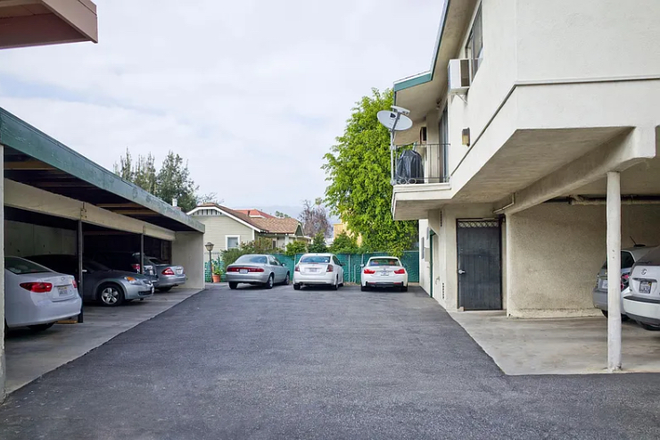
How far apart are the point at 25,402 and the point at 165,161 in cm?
4504

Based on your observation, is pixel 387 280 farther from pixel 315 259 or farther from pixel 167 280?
pixel 167 280

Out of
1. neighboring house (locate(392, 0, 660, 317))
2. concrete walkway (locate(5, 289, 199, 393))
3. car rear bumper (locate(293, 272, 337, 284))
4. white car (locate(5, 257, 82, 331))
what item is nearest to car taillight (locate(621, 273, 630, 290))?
neighboring house (locate(392, 0, 660, 317))

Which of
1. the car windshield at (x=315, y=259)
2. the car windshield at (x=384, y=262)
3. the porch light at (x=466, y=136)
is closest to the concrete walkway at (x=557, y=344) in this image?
the porch light at (x=466, y=136)

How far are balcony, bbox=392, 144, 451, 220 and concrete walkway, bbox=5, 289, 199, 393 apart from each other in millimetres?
6738

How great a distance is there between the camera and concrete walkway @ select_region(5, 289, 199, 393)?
7570mm

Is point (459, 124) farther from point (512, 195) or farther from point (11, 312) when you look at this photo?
point (11, 312)

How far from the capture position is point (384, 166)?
32344 mm

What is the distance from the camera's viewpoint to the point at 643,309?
7.90 metres

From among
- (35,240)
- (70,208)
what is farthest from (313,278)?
(70,208)

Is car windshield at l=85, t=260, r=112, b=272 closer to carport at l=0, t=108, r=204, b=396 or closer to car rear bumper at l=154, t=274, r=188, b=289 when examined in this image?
carport at l=0, t=108, r=204, b=396

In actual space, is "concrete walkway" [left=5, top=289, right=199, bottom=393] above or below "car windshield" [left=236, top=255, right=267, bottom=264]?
below

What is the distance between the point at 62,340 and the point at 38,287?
105 cm

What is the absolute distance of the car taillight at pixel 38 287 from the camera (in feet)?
30.7

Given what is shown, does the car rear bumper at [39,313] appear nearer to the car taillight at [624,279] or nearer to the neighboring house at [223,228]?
the car taillight at [624,279]
